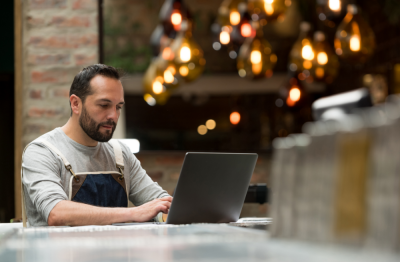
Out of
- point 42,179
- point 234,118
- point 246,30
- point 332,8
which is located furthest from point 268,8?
point 42,179

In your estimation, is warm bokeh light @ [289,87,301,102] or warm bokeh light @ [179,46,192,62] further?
warm bokeh light @ [289,87,301,102]

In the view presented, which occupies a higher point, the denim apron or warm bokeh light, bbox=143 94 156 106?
warm bokeh light, bbox=143 94 156 106

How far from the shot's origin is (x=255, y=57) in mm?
3225

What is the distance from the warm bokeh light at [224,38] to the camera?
3271mm

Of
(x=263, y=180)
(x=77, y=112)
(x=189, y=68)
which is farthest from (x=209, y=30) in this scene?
(x=77, y=112)

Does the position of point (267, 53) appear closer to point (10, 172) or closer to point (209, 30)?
point (209, 30)

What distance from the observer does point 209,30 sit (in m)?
3.77

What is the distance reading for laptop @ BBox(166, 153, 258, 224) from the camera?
1420 millimetres

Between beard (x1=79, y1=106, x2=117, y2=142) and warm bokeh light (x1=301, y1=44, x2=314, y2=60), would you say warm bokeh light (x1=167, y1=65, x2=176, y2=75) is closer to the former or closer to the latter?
warm bokeh light (x1=301, y1=44, x2=314, y2=60)

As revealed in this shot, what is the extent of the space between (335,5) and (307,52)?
698mm

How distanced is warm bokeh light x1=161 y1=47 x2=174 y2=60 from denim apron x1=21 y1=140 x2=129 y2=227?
1.19 m

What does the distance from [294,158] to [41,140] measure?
135 cm

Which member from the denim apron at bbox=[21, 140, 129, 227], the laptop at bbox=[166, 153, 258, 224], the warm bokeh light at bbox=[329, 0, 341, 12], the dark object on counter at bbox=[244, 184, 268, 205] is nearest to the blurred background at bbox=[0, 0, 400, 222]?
the warm bokeh light at bbox=[329, 0, 341, 12]

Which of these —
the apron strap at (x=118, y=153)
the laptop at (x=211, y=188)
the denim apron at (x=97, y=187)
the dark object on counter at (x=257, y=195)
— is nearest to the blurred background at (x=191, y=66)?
the dark object on counter at (x=257, y=195)
